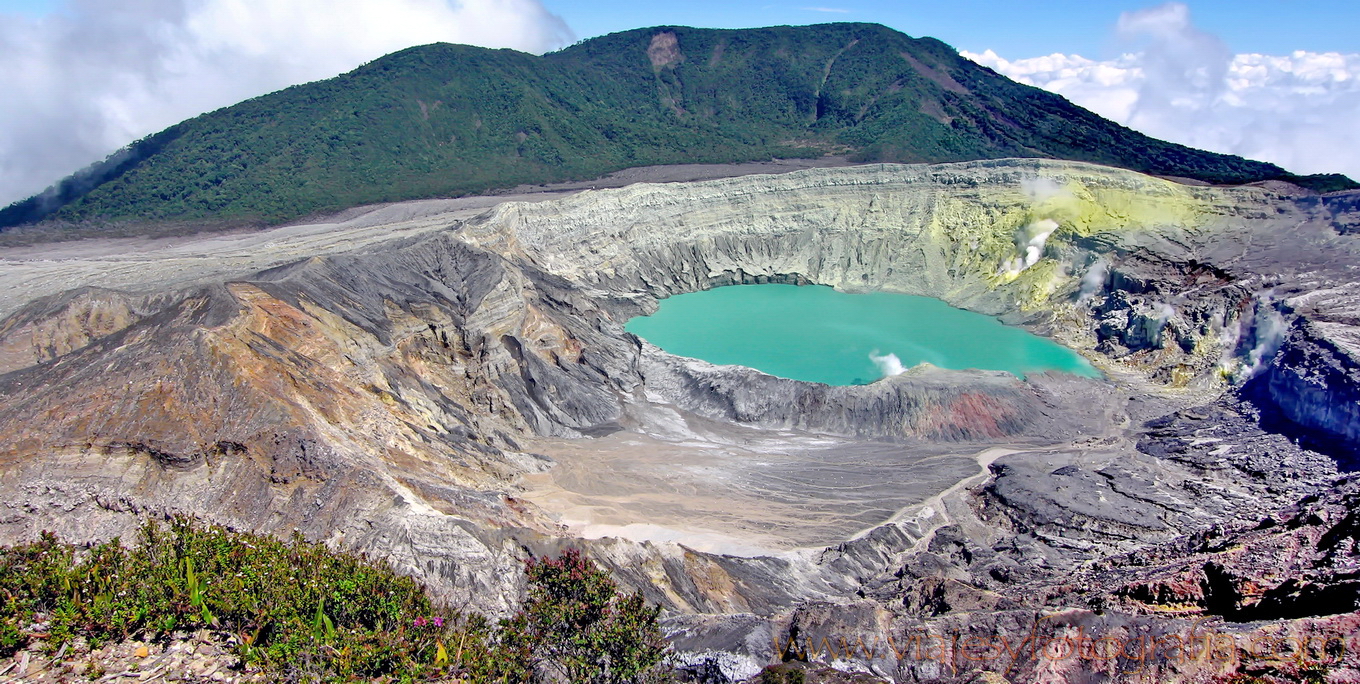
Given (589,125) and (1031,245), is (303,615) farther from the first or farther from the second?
(589,125)

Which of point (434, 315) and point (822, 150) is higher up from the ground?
point (822, 150)

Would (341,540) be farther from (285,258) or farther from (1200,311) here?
(1200,311)

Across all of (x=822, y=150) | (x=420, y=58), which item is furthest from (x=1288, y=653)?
(x=420, y=58)

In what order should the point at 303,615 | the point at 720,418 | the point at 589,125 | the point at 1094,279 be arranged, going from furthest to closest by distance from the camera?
the point at 589,125 → the point at 1094,279 → the point at 720,418 → the point at 303,615

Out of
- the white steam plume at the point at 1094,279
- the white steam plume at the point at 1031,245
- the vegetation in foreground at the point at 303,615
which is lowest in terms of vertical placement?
the vegetation in foreground at the point at 303,615

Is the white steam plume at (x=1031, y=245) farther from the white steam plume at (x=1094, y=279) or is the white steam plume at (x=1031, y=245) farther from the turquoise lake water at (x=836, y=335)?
the turquoise lake water at (x=836, y=335)

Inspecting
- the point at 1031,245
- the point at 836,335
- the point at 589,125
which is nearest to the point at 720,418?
the point at 836,335

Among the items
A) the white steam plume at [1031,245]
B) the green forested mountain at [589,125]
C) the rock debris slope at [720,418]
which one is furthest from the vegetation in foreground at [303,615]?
the green forested mountain at [589,125]
